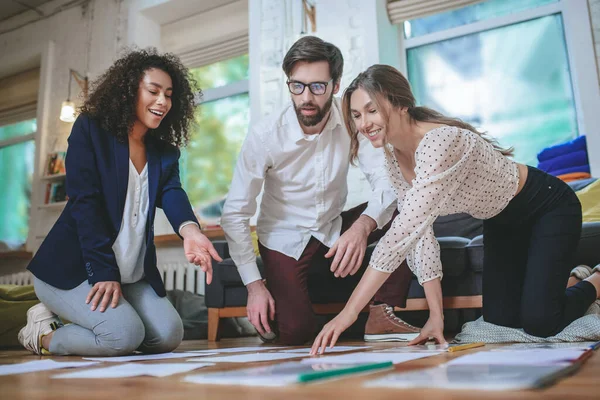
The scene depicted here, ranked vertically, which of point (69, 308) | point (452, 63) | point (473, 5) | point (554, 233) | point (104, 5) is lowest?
point (69, 308)

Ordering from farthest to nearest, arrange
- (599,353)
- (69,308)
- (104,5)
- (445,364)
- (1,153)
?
(1,153) < (104,5) < (69,308) < (599,353) < (445,364)

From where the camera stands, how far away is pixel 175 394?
1.93ft

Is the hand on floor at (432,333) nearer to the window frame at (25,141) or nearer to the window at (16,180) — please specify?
the window frame at (25,141)

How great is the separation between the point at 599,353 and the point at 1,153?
5.40 metres

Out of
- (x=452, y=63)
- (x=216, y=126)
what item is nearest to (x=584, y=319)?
(x=452, y=63)

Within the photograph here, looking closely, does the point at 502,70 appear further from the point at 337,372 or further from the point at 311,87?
the point at 337,372

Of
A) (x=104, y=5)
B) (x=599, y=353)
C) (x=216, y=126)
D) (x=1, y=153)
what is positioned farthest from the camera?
(x=1, y=153)

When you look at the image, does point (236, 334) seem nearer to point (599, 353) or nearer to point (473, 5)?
point (599, 353)

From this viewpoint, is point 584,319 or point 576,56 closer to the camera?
point 584,319

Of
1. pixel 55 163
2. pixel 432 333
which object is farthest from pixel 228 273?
pixel 55 163

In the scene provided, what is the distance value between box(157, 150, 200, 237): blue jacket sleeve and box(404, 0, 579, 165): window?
7.07ft

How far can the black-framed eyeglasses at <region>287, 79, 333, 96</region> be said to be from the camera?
1764 millimetres

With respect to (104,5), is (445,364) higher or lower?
lower

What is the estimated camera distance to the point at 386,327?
168 centimetres
